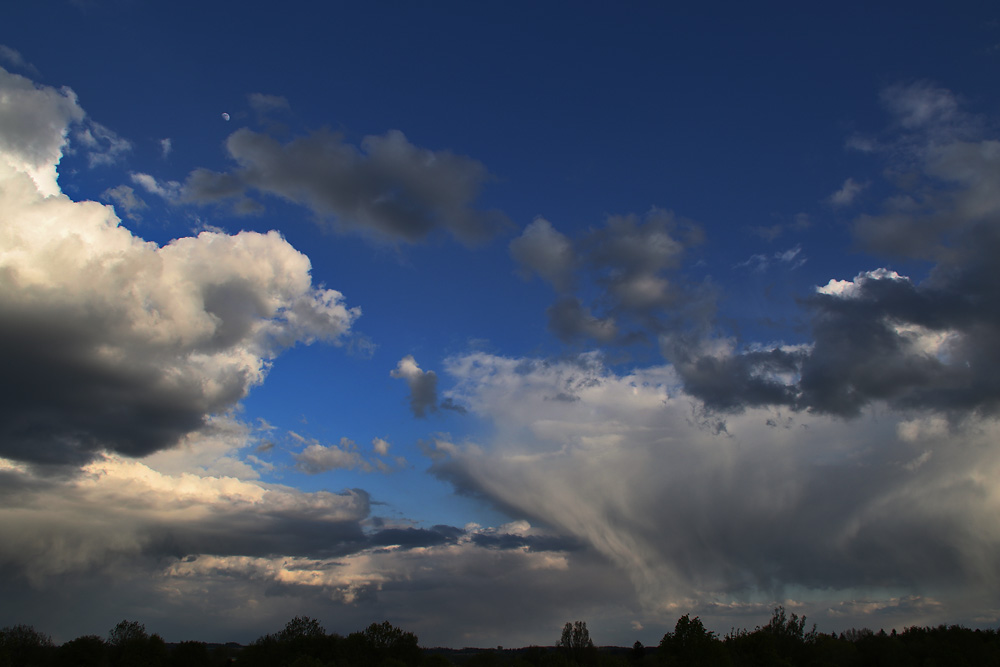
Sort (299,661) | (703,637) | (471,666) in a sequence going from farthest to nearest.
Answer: (471,666), (299,661), (703,637)

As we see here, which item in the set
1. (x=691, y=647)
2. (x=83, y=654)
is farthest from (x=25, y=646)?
(x=691, y=647)

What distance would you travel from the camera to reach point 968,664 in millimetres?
162500

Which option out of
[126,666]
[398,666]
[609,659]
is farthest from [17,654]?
[609,659]

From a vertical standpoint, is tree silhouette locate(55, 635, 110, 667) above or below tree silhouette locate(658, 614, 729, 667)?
below

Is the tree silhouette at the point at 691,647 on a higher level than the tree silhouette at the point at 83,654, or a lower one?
higher

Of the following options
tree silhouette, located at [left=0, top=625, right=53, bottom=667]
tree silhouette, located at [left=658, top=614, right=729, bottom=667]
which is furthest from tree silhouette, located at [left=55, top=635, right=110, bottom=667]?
tree silhouette, located at [left=658, top=614, right=729, bottom=667]

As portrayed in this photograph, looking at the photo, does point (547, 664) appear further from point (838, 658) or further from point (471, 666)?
point (838, 658)

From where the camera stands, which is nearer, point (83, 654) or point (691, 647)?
point (691, 647)

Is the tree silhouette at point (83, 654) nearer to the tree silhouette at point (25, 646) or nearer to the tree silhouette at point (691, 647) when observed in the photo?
the tree silhouette at point (25, 646)

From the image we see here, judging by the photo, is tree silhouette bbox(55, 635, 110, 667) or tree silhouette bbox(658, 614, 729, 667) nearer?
tree silhouette bbox(658, 614, 729, 667)

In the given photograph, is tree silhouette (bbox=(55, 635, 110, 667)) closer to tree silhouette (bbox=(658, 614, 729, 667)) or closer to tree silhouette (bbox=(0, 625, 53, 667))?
tree silhouette (bbox=(0, 625, 53, 667))

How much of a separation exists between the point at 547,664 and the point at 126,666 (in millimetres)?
131219

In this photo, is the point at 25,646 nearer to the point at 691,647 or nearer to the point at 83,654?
the point at 83,654

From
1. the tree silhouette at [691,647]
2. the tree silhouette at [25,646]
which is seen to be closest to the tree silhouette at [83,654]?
the tree silhouette at [25,646]
